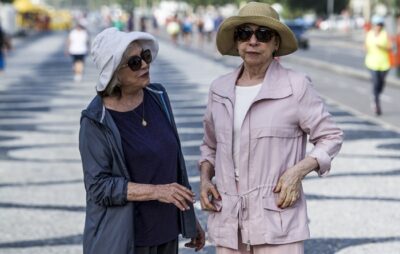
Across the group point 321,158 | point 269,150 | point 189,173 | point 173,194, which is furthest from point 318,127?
point 189,173

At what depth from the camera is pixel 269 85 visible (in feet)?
13.5

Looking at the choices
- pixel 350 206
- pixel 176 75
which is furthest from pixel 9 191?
pixel 176 75

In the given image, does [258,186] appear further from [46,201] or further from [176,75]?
[176,75]

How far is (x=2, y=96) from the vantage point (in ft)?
73.4

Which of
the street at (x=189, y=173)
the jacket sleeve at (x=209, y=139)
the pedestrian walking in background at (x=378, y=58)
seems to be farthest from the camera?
the pedestrian walking in background at (x=378, y=58)

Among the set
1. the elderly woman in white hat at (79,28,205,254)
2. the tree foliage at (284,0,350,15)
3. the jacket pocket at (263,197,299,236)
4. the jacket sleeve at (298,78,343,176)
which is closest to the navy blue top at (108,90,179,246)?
the elderly woman in white hat at (79,28,205,254)

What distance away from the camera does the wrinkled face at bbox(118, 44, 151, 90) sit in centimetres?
407

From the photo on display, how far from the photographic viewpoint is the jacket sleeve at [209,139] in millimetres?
4316

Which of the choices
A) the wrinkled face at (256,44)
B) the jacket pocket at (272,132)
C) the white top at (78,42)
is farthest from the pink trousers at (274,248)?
the white top at (78,42)

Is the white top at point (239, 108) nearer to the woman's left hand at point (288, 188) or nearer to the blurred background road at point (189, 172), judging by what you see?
the woman's left hand at point (288, 188)

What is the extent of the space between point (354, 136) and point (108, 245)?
1049 centimetres

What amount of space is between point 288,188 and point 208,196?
0.37 metres

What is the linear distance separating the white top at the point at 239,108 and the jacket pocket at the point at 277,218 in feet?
0.55

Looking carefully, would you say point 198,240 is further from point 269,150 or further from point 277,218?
point 269,150
